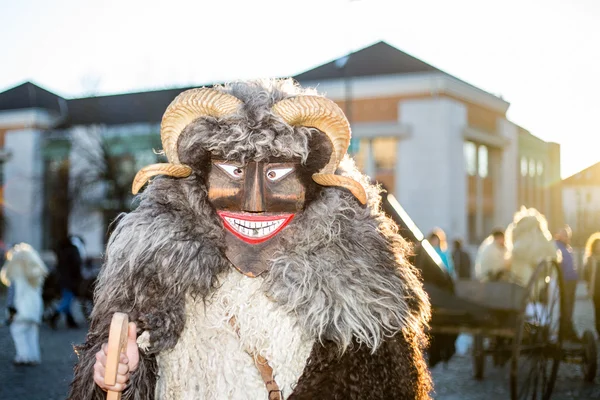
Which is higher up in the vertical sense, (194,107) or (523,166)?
(523,166)

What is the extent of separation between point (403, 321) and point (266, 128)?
2.97 ft

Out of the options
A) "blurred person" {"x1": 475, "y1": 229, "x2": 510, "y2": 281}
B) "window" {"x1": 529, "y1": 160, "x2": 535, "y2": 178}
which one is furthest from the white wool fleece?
"window" {"x1": 529, "y1": 160, "x2": 535, "y2": 178}

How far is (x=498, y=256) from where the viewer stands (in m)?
8.62

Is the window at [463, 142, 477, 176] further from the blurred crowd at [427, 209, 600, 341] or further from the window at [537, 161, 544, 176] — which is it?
the blurred crowd at [427, 209, 600, 341]

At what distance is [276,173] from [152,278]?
0.63m

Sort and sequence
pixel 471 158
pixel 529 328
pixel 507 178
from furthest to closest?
1. pixel 507 178
2. pixel 471 158
3. pixel 529 328

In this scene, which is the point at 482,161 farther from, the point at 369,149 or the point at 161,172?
the point at 161,172

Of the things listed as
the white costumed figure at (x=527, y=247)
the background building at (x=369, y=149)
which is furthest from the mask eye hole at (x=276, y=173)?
the background building at (x=369, y=149)

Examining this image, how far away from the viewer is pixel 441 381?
7.97 meters

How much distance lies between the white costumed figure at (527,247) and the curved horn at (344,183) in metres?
5.81

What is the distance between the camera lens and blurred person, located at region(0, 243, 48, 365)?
28.7 ft

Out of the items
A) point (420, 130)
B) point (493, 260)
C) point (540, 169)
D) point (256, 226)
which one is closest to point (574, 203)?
point (540, 169)

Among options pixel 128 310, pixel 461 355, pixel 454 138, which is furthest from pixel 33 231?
pixel 128 310

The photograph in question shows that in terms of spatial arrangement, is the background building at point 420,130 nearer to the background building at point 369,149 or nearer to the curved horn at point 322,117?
the background building at point 369,149
